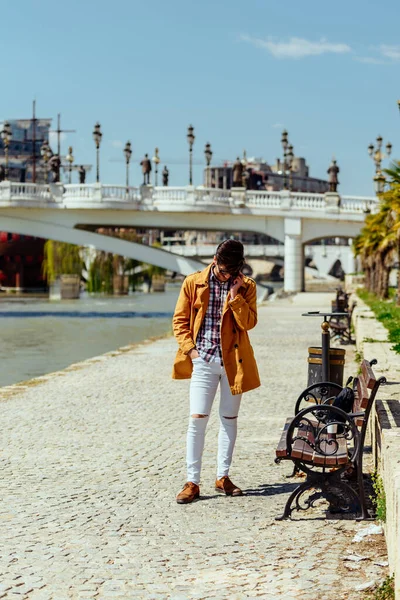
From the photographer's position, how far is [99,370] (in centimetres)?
1823

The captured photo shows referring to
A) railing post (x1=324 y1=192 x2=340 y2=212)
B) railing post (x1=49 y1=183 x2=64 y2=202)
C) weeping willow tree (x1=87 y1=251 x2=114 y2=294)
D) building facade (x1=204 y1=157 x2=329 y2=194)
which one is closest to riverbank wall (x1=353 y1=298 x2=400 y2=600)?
railing post (x1=324 y1=192 x2=340 y2=212)

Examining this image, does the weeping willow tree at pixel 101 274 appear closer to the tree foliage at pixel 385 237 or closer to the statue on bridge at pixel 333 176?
the statue on bridge at pixel 333 176

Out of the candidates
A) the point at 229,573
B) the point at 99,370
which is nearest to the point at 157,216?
the point at 99,370

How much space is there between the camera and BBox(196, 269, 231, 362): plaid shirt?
760 centimetres

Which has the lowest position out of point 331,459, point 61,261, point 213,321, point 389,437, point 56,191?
point 331,459

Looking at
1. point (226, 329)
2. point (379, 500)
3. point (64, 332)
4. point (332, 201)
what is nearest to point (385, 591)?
point (379, 500)

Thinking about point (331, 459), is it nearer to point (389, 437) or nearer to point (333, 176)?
point (389, 437)

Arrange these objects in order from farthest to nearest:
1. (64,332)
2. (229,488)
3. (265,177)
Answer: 1. (265,177)
2. (64,332)
3. (229,488)

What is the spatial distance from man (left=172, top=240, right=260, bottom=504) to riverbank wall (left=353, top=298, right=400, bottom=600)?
1008 mm

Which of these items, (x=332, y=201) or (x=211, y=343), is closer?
(x=211, y=343)

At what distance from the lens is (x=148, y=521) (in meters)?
7.00

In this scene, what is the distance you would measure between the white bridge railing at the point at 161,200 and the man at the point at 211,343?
161ft

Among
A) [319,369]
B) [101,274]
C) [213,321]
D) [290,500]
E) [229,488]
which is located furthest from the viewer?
[101,274]

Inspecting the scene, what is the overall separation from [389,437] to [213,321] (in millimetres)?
1681
